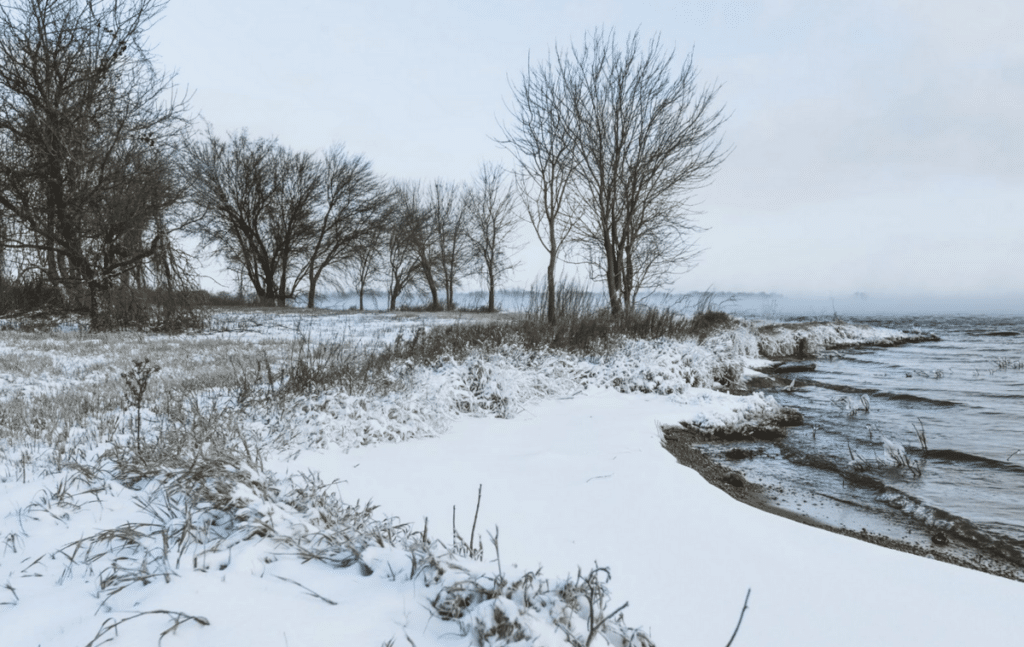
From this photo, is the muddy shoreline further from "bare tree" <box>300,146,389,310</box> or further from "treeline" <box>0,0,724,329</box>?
"bare tree" <box>300,146,389,310</box>

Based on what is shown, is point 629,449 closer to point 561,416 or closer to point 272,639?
point 561,416

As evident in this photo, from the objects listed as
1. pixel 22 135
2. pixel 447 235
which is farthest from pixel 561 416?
pixel 447 235

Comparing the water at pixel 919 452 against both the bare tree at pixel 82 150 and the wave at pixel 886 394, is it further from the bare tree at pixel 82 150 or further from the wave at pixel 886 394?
the bare tree at pixel 82 150

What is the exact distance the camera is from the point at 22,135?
1045cm

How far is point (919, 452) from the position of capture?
5402 millimetres

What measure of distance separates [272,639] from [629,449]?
3466 mm

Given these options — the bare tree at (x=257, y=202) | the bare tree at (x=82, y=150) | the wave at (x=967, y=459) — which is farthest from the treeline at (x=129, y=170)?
the bare tree at (x=257, y=202)

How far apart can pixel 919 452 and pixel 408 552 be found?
5.96 metres

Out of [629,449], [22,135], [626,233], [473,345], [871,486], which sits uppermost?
[22,135]

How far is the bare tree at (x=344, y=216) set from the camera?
30.6 m

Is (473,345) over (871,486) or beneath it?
over

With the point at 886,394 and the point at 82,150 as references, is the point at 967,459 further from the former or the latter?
the point at 82,150

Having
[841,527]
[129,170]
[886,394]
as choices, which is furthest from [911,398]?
[129,170]

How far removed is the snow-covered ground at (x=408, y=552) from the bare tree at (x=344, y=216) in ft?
91.1
